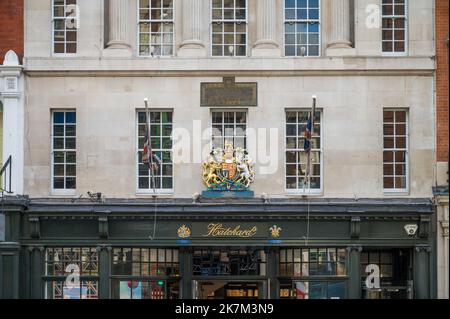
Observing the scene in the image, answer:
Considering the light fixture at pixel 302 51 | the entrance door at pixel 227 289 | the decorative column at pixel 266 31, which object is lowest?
the entrance door at pixel 227 289

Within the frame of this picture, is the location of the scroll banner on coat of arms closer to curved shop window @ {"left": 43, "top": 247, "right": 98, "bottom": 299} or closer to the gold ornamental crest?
the gold ornamental crest

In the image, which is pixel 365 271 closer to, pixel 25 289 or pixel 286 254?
pixel 286 254

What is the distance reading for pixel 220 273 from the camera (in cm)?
4122

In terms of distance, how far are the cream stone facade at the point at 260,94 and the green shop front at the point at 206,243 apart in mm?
Answer: 648

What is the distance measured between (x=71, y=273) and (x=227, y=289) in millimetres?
4521

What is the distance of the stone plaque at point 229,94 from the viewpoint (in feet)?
134

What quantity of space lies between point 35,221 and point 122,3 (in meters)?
6.78

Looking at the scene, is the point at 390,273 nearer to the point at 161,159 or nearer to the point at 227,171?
the point at 227,171

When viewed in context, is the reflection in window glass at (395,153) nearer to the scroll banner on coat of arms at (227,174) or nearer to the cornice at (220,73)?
the cornice at (220,73)

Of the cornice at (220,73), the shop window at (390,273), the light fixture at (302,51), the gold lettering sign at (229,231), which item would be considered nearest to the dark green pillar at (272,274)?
the gold lettering sign at (229,231)

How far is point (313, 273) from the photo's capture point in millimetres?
41062

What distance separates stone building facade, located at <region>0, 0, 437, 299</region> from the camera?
133 feet

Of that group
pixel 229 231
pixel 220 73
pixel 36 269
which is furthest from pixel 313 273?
pixel 36 269
